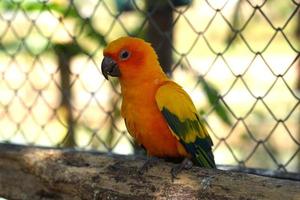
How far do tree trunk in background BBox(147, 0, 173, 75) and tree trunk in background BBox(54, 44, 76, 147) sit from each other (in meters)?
0.43

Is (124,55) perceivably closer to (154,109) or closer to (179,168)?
(154,109)

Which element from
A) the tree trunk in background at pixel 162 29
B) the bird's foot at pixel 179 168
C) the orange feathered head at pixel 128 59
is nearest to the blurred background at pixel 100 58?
the tree trunk in background at pixel 162 29

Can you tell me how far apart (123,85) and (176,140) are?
267 mm

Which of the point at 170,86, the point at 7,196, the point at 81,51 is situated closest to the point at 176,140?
the point at 170,86

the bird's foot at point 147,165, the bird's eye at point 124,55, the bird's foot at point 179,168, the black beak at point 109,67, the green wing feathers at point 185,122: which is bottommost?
the bird's foot at point 179,168

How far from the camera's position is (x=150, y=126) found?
1897 mm

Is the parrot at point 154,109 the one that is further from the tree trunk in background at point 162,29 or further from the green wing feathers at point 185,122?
the tree trunk in background at point 162,29

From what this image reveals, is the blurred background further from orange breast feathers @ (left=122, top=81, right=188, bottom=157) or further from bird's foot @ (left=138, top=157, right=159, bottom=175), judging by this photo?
bird's foot @ (left=138, top=157, right=159, bottom=175)

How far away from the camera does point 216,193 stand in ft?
5.20

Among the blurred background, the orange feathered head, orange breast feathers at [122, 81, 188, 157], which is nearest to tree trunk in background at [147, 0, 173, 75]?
the blurred background

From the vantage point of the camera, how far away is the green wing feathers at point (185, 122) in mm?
1858

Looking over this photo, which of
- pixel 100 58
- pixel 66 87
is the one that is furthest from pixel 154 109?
pixel 100 58

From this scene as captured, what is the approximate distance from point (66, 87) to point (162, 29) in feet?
2.31

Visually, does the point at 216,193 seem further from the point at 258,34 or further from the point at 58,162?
the point at 258,34
